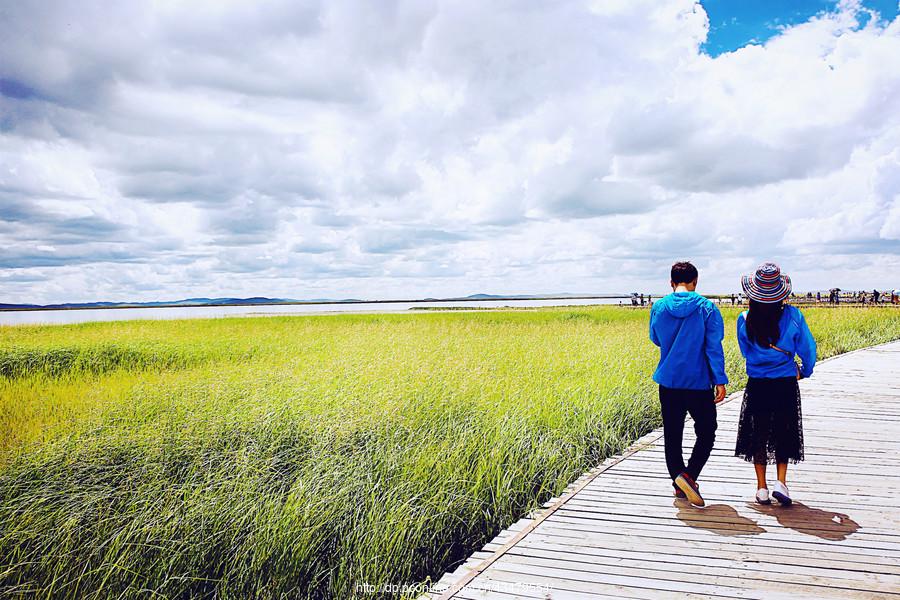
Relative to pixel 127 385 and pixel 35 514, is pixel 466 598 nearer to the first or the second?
pixel 35 514

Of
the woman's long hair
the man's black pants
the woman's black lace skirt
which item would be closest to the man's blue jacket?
the man's black pants

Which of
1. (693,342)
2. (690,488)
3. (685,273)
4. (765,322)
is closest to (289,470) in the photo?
(690,488)

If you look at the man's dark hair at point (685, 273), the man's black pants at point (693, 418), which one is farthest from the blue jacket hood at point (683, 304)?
the man's black pants at point (693, 418)

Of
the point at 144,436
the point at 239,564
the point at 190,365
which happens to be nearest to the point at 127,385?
the point at 190,365

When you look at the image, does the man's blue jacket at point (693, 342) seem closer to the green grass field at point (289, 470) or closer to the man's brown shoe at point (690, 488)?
the man's brown shoe at point (690, 488)

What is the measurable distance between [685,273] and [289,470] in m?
4.24

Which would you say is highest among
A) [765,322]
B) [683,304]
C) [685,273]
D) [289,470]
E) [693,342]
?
[685,273]

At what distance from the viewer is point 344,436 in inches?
242

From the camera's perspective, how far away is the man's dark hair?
4.30 m

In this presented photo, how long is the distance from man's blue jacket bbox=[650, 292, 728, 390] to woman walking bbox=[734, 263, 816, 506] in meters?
0.33

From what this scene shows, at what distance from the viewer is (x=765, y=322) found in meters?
4.21

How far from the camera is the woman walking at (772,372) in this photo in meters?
4.15

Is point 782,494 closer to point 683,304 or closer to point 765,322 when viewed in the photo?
point 765,322

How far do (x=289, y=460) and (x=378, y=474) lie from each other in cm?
123
